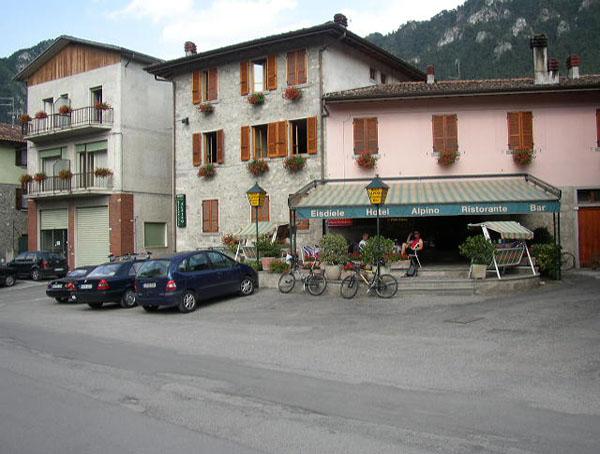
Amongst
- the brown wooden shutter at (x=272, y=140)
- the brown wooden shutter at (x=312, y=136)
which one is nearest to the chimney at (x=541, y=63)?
the brown wooden shutter at (x=312, y=136)

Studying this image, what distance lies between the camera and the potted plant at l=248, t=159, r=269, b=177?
23.5m

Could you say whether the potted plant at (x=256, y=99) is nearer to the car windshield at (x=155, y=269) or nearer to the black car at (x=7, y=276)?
the car windshield at (x=155, y=269)

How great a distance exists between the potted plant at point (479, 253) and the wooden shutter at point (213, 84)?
13596 millimetres

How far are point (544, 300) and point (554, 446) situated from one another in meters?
9.54

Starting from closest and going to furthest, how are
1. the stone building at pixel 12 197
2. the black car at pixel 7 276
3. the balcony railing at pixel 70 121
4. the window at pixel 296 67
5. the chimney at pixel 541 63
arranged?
the chimney at pixel 541 63 → the window at pixel 296 67 → the black car at pixel 7 276 → the balcony railing at pixel 70 121 → the stone building at pixel 12 197

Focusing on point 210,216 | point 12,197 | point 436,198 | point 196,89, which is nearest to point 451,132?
point 436,198

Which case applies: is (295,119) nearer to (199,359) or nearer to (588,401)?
(199,359)

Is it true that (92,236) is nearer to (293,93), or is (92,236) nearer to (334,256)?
(293,93)

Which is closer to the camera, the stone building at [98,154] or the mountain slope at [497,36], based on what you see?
the stone building at [98,154]

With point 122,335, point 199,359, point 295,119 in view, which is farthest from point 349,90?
point 199,359

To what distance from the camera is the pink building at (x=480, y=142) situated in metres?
20.4

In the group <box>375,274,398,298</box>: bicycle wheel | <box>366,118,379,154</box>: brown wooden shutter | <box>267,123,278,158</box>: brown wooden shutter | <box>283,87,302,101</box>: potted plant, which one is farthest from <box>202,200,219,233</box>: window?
<box>375,274,398,298</box>: bicycle wheel

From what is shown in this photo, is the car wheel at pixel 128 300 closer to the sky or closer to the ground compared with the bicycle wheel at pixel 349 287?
closer to the ground

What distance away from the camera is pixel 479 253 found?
16.2 m
